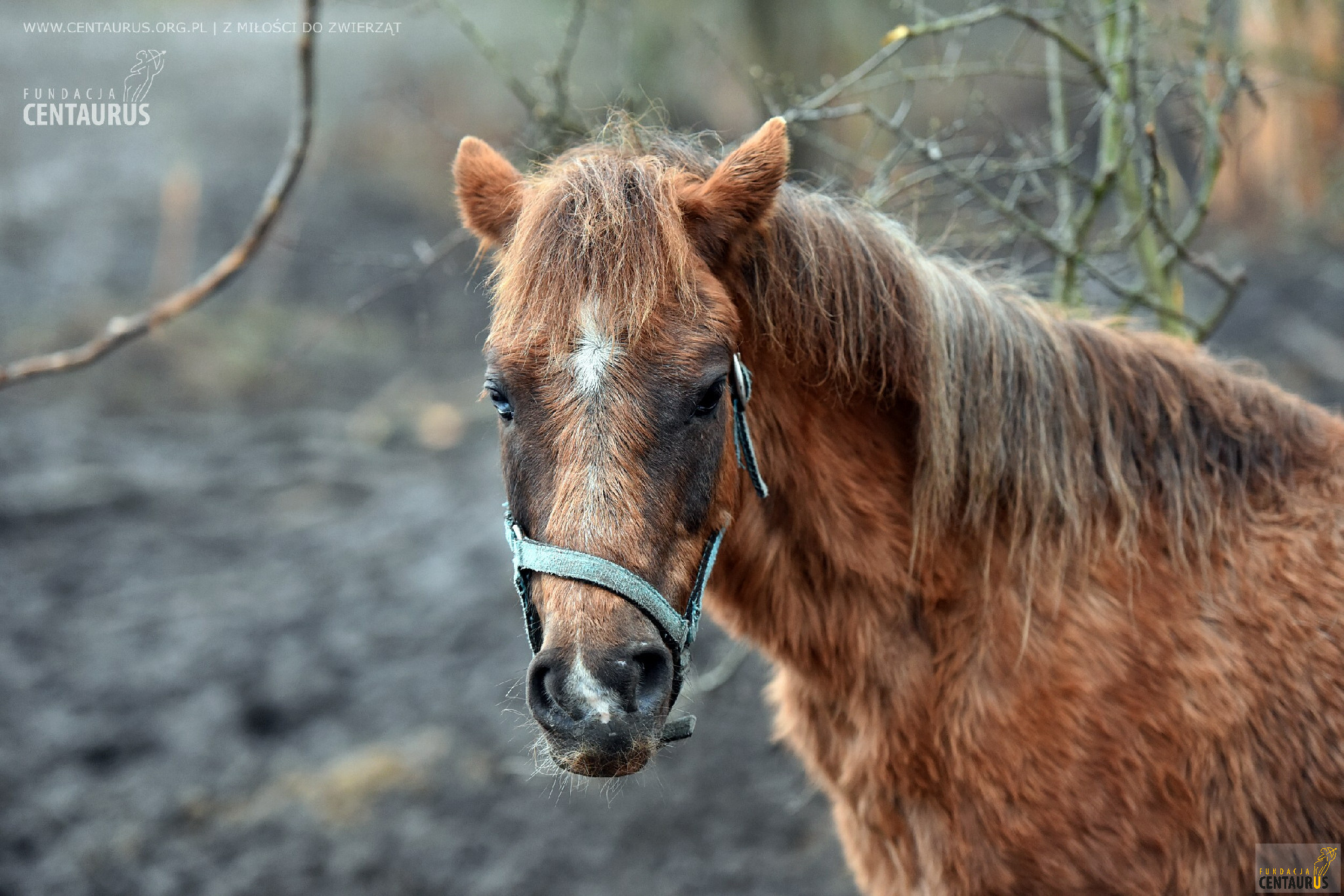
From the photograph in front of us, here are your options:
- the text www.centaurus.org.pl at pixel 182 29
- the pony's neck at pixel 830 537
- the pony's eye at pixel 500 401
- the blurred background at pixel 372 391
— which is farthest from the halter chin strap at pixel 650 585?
the text www.centaurus.org.pl at pixel 182 29

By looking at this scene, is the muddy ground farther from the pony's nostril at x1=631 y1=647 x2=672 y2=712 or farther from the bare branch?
the bare branch

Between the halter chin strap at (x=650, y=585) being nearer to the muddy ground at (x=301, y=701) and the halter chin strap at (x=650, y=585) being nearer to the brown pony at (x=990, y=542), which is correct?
the brown pony at (x=990, y=542)

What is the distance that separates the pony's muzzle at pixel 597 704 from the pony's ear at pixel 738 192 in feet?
3.47

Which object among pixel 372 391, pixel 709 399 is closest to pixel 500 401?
pixel 709 399

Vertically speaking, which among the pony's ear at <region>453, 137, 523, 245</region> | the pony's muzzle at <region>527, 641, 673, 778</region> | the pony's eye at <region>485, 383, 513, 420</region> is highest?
the pony's ear at <region>453, 137, 523, 245</region>

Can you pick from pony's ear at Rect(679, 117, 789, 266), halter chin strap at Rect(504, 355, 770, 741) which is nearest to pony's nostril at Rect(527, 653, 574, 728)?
halter chin strap at Rect(504, 355, 770, 741)

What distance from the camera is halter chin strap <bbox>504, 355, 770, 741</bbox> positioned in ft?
6.32

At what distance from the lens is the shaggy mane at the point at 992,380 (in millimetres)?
2426

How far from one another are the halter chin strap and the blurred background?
1.32ft

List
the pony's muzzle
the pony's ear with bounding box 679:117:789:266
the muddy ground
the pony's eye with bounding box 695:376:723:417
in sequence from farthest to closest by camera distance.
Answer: the muddy ground
the pony's ear with bounding box 679:117:789:266
the pony's eye with bounding box 695:376:723:417
the pony's muzzle

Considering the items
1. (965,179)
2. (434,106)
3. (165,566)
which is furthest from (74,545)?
(434,106)

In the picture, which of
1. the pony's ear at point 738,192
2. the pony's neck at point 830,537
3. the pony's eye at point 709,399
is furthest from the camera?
the pony's neck at point 830,537

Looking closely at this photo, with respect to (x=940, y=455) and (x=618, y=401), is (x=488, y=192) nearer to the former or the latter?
(x=618, y=401)

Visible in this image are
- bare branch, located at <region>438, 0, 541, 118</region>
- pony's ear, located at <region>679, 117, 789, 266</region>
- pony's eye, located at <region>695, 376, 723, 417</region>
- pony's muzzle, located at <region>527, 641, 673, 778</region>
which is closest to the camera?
pony's muzzle, located at <region>527, 641, 673, 778</region>
